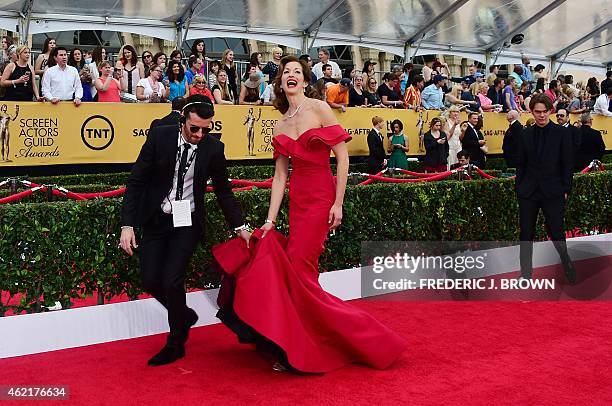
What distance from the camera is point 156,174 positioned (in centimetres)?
564

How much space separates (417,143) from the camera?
54.0 ft

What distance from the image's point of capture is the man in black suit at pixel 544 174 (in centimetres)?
798

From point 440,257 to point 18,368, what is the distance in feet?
16.3

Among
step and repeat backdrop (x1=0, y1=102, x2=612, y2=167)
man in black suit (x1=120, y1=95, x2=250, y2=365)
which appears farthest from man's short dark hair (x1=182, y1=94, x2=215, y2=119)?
step and repeat backdrop (x1=0, y1=102, x2=612, y2=167)

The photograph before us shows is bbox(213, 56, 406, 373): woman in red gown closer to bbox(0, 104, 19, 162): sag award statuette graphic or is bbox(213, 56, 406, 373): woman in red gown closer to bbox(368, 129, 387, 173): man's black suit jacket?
bbox(0, 104, 19, 162): sag award statuette graphic

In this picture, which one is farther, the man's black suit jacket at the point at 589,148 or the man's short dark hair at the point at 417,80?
the man's short dark hair at the point at 417,80

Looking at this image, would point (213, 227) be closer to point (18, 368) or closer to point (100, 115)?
point (18, 368)

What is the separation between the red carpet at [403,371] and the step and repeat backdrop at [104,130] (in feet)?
20.5

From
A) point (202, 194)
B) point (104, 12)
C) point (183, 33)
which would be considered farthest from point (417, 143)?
point (202, 194)

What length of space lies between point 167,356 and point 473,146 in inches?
442

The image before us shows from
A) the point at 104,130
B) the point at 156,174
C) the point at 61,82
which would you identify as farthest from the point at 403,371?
the point at 104,130

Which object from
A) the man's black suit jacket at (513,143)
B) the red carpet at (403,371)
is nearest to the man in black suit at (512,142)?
the man's black suit jacket at (513,143)

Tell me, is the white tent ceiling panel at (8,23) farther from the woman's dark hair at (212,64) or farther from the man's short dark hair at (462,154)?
the man's short dark hair at (462,154)

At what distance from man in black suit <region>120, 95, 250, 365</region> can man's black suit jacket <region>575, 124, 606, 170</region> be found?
32.5 feet
